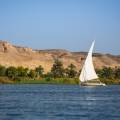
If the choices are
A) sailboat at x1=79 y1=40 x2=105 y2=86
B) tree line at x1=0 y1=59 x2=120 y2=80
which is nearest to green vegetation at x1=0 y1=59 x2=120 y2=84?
tree line at x1=0 y1=59 x2=120 y2=80

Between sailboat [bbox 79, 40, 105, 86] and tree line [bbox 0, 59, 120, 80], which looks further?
tree line [bbox 0, 59, 120, 80]

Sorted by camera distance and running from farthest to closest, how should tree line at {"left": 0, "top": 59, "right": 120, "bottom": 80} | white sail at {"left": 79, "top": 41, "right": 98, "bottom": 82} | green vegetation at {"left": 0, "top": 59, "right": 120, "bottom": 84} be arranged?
tree line at {"left": 0, "top": 59, "right": 120, "bottom": 80} → green vegetation at {"left": 0, "top": 59, "right": 120, "bottom": 84} → white sail at {"left": 79, "top": 41, "right": 98, "bottom": 82}

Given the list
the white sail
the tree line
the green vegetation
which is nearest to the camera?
the white sail

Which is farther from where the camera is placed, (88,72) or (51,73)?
(51,73)

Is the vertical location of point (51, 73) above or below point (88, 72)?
above

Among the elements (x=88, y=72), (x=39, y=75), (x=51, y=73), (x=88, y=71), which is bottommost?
(x=88, y=72)

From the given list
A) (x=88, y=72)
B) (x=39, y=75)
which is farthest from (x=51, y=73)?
(x=88, y=72)

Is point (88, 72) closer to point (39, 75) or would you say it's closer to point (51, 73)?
point (51, 73)

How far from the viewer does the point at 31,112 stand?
3628 centimetres

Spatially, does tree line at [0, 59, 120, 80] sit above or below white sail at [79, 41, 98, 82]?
above

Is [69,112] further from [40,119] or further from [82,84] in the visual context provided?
[82,84]

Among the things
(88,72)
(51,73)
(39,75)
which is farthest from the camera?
(39,75)

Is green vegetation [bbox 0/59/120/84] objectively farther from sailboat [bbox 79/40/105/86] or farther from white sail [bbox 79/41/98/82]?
white sail [bbox 79/41/98/82]

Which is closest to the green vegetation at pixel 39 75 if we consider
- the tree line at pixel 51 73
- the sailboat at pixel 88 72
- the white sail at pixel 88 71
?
the tree line at pixel 51 73
